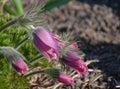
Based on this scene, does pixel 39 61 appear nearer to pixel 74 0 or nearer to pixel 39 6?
pixel 39 6

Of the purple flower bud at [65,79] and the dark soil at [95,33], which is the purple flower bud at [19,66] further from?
the dark soil at [95,33]

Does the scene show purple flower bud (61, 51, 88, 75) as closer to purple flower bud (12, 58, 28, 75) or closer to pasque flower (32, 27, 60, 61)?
pasque flower (32, 27, 60, 61)

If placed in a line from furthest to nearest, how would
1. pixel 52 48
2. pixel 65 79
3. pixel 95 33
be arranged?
1. pixel 95 33
2. pixel 65 79
3. pixel 52 48

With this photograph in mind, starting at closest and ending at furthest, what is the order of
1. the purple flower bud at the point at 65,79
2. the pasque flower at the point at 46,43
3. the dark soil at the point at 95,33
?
the pasque flower at the point at 46,43 < the purple flower bud at the point at 65,79 < the dark soil at the point at 95,33

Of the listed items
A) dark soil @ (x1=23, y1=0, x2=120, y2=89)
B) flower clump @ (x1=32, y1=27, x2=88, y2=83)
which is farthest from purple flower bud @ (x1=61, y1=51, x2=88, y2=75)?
dark soil @ (x1=23, y1=0, x2=120, y2=89)

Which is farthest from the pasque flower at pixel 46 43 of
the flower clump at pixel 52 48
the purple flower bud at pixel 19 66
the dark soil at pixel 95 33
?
the dark soil at pixel 95 33

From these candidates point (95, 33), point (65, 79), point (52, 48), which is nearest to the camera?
point (52, 48)

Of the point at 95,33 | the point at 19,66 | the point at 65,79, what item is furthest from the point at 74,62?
the point at 95,33

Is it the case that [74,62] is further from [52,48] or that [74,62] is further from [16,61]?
[16,61]
